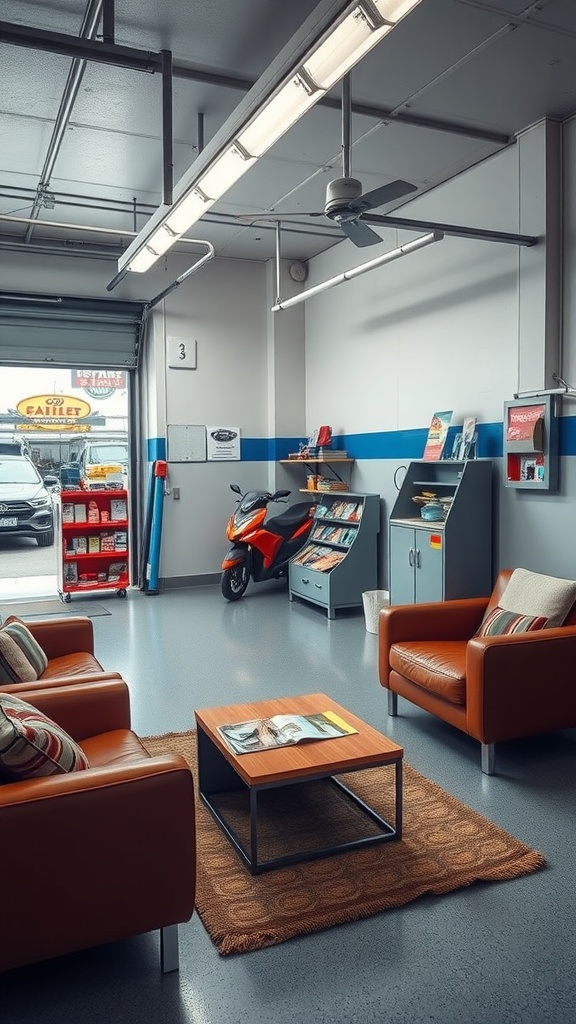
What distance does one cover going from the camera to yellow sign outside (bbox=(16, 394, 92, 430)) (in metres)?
7.80

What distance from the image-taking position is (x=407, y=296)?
6504 mm

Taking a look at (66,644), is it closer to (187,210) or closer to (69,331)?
(187,210)

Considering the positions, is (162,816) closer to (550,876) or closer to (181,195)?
(550,876)

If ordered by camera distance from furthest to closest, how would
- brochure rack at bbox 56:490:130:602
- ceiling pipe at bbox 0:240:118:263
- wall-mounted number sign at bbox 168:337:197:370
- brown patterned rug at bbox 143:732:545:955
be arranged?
1. wall-mounted number sign at bbox 168:337:197:370
2. brochure rack at bbox 56:490:130:602
3. ceiling pipe at bbox 0:240:118:263
4. brown patterned rug at bbox 143:732:545:955

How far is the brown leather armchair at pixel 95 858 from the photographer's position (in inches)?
76.0

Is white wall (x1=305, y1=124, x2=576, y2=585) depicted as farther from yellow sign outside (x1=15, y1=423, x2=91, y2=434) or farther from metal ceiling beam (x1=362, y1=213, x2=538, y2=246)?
yellow sign outside (x1=15, y1=423, x2=91, y2=434)

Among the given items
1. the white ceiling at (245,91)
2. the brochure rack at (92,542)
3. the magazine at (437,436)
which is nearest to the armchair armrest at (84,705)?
the white ceiling at (245,91)

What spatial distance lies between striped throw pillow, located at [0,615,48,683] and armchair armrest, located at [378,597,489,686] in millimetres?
1828

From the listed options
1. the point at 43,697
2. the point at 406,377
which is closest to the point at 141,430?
the point at 406,377

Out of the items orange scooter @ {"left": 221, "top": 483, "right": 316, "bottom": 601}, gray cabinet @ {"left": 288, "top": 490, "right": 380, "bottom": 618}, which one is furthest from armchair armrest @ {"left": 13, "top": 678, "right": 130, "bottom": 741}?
orange scooter @ {"left": 221, "top": 483, "right": 316, "bottom": 601}

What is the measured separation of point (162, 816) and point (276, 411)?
6589 mm

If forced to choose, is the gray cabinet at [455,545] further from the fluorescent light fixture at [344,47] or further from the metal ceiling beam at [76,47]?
the metal ceiling beam at [76,47]

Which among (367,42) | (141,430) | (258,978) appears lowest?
(258,978)

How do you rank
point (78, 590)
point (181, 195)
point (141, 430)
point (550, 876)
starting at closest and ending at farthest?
1. point (550, 876)
2. point (181, 195)
3. point (78, 590)
4. point (141, 430)
